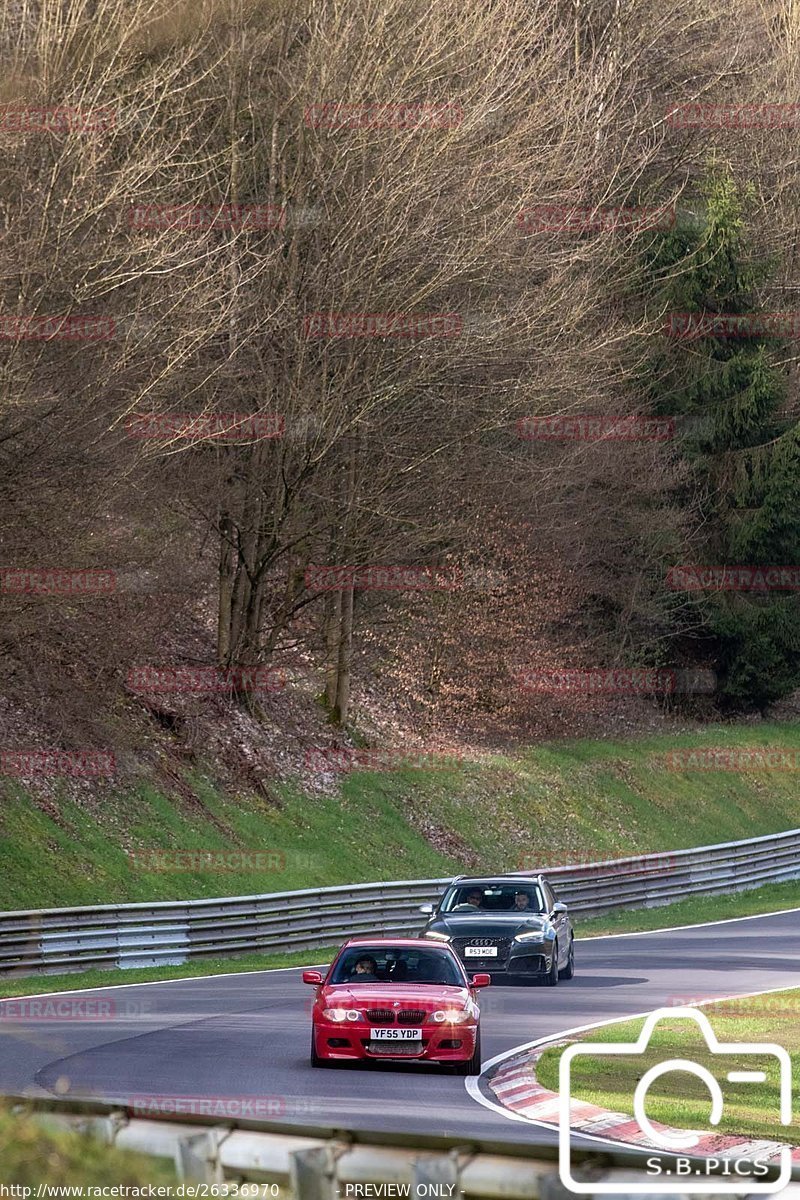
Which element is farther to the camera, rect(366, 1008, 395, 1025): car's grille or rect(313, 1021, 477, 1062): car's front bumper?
rect(366, 1008, 395, 1025): car's grille

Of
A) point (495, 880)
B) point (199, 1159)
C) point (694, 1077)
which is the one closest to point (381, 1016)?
point (694, 1077)

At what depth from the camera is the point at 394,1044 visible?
605 inches

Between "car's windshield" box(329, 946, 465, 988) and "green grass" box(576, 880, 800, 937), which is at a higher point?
A: "green grass" box(576, 880, 800, 937)

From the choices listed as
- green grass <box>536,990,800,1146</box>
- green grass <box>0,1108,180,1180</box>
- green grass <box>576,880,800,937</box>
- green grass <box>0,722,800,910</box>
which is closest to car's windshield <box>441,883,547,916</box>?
green grass <box>536,990,800,1146</box>

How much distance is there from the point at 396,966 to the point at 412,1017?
0.98 m

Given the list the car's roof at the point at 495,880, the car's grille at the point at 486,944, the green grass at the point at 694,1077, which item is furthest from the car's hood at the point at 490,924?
the green grass at the point at 694,1077

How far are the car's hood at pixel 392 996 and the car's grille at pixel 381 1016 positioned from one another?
0.12ft

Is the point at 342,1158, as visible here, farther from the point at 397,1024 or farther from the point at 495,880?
the point at 495,880

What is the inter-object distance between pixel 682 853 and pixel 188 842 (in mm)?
11959

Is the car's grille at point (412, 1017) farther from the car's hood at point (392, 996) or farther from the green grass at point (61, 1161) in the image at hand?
the green grass at point (61, 1161)

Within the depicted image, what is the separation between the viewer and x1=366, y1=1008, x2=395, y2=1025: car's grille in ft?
50.4

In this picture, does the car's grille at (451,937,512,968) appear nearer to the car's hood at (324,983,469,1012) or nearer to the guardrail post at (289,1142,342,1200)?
the car's hood at (324,983,469,1012)

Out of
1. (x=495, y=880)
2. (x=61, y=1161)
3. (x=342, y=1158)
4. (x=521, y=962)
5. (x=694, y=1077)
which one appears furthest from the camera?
(x=495, y=880)

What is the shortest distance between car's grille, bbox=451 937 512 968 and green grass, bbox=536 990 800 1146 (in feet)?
10.9
